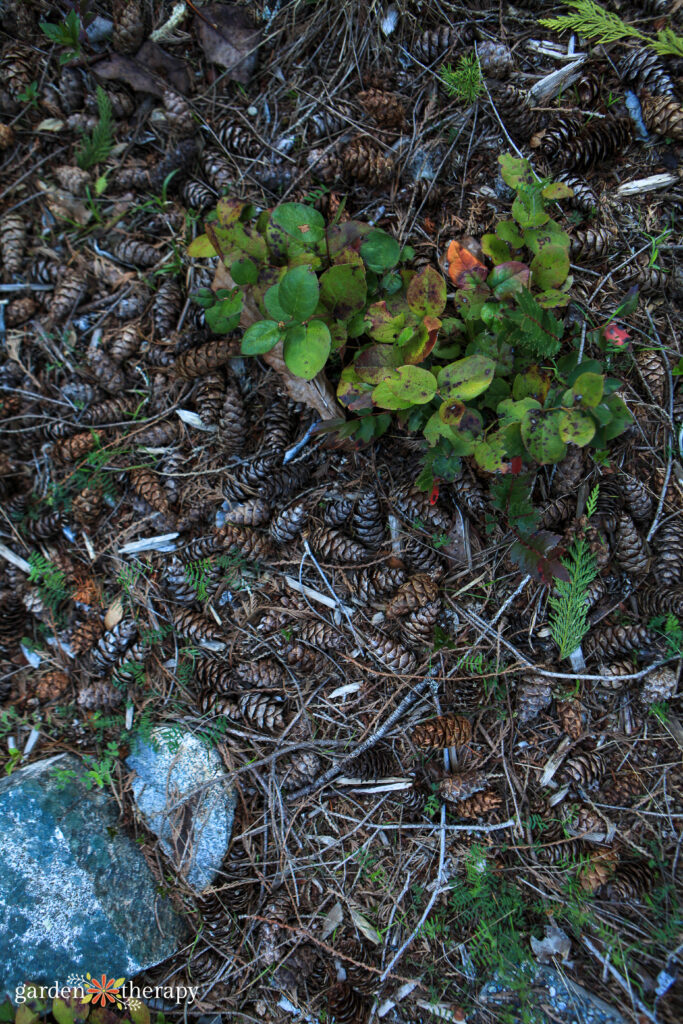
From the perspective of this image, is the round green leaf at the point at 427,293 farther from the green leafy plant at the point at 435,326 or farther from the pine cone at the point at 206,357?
the pine cone at the point at 206,357

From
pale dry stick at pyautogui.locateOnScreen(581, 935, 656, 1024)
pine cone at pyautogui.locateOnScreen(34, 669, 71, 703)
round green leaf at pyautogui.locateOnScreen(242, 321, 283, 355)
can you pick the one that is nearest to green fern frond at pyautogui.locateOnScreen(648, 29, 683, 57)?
round green leaf at pyautogui.locateOnScreen(242, 321, 283, 355)

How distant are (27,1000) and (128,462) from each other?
2225mm

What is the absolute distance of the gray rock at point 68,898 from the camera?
238 centimetres

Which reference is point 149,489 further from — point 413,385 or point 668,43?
point 668,43

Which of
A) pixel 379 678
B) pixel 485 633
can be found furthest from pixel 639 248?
pixel 379 678

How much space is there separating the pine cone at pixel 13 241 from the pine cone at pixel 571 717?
3.16 meters

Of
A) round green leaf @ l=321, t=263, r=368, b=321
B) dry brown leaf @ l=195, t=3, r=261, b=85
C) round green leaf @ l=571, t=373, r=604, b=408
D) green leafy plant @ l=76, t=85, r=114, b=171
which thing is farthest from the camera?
green leafy plant @ l=76, t=85, r=114, b=171

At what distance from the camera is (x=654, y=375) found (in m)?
2.34

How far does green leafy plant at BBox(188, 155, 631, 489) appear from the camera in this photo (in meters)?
2.03

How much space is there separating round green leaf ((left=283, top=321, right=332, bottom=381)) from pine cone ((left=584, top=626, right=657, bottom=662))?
1527 millimetres

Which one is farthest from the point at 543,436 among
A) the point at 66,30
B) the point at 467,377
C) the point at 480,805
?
the point at 66,30

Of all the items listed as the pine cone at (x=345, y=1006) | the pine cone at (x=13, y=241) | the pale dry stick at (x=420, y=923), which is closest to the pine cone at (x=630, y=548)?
the pale dry stick at (x=420, y=923)

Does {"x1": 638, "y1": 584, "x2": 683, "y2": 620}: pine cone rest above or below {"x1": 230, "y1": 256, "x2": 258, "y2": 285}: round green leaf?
below

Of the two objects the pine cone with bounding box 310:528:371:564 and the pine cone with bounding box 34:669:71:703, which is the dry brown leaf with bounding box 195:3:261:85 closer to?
the pine cone with bounding box 310:528:371:564
